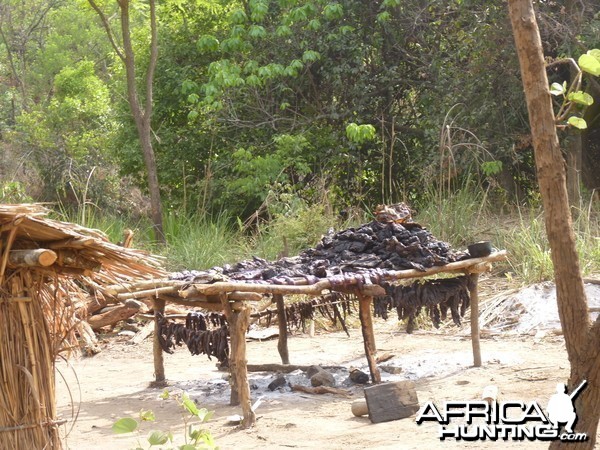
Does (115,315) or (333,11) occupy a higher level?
(333,11)

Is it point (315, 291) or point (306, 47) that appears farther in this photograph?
point (306, 47)

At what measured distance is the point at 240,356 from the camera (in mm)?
5980

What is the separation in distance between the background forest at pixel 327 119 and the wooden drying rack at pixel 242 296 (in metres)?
3.91

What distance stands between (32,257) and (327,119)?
10410 millimetres

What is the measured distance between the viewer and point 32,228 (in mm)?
3703

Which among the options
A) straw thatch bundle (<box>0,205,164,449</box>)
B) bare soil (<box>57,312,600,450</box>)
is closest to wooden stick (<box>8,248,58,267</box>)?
straw thatch bundle (<box>0,205,164,449</box>)

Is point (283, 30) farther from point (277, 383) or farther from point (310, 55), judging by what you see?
point (277, 383)

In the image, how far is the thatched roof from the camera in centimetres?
366

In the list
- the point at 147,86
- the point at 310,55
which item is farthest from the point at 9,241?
the point at 310,55

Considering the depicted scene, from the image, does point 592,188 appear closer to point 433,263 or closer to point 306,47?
point 306,47

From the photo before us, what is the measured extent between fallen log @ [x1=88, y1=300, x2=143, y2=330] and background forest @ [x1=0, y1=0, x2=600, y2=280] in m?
1.43

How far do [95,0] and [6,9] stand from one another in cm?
1344

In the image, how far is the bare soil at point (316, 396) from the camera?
218 inches

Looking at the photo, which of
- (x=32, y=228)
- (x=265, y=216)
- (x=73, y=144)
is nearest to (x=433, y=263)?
(x=32, y=228)
